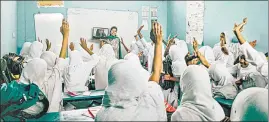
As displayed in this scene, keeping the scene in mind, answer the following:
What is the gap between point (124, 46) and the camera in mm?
6578

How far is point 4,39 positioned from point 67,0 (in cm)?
236

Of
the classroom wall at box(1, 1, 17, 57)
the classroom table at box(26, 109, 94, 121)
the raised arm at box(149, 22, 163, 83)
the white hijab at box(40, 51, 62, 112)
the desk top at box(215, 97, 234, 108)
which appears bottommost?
the desk top at box(215, 97, 234, 108)

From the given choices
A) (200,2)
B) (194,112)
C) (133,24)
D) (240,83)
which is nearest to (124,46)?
(133,24)

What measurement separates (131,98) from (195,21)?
4644mm

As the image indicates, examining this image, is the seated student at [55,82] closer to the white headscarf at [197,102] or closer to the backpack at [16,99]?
the backpack at [16,99]

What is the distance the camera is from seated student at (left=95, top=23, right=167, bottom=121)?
1533 mm

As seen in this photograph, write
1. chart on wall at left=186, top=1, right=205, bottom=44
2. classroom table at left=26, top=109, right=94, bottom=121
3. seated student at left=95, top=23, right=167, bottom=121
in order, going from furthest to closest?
chart on wall at left=186, top=1, right=205, bottom=44 < classroom table at left=26, top=109, right=94, bottom=121 < seated student at left=95, top=23, right=167, bottom=121

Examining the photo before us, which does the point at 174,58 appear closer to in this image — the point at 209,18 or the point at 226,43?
the point at 226,43

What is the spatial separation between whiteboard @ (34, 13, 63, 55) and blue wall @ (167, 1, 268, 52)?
2822mm

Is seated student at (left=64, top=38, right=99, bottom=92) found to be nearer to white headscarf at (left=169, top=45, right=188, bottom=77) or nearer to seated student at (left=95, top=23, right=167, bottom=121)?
white headscarf at (left=169, top=45, right=188, bottom=77)

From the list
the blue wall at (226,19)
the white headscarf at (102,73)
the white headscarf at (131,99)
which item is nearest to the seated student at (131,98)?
the white headscarf at (131,99)

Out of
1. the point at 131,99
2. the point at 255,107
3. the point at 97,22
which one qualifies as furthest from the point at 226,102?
the point at 97,22

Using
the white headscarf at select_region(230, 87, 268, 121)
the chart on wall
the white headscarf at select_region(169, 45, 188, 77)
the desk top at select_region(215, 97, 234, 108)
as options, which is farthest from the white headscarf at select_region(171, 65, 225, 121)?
the chart on wall

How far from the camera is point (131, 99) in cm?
156
